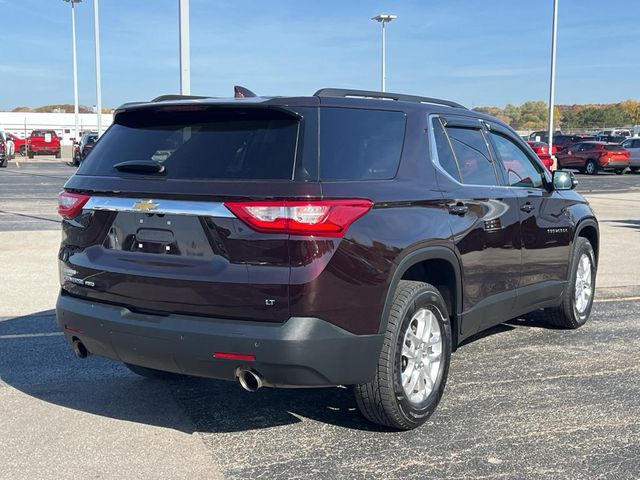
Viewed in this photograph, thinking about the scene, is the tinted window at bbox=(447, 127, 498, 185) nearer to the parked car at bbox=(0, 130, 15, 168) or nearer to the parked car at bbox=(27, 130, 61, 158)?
the parked car at bbox=(0, 130, 15, 168)

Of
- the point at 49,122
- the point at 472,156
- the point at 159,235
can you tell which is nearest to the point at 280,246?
the point at 159,235

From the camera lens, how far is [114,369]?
5461 millimetres

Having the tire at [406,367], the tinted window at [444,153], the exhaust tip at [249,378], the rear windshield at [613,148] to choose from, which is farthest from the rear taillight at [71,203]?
the rear windshield at [613,148]

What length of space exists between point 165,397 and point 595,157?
112 ft

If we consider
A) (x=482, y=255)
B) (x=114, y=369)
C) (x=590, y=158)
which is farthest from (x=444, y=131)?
(x=590, y=158)

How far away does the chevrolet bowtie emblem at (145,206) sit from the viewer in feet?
12.5

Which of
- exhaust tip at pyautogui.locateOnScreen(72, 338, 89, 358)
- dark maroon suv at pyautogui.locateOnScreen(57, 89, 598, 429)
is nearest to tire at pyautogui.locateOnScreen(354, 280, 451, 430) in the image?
dark maroon suv at pyautogui.locateOnScreen(57, 89, 598, 429)

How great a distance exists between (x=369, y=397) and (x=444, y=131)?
183 centimetres

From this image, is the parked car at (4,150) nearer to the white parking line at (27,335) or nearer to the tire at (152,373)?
the white parking line at (27,335)

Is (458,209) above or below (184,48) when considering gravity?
below

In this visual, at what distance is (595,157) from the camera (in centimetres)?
3544

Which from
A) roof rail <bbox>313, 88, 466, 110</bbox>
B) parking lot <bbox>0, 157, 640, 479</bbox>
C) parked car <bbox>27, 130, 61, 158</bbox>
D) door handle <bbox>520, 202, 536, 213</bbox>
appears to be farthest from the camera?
parked car <bbox>27, 130, 61, 158</bbox>

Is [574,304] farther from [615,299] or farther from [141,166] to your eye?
[141,166]

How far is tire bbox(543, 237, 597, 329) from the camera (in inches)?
251
